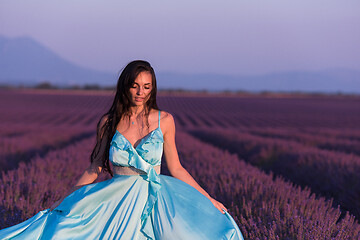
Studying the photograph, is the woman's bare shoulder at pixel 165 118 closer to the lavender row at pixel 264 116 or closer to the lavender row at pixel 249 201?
the lavender row at pixel 249 201

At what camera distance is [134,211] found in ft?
6.64

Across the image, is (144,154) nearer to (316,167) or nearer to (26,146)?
(316,167)

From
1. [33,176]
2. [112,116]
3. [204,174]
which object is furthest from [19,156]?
[112,116]

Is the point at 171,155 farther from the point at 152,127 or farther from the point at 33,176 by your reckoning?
the point at 33,176

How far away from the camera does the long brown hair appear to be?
2.13 m

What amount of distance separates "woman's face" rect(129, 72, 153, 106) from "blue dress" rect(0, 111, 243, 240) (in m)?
0.21

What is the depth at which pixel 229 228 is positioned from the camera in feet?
6.60

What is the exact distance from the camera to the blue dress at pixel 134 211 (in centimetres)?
195

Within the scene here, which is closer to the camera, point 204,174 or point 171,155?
point 171,155

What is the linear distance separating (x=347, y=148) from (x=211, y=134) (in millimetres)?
4278

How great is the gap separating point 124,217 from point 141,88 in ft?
2.25

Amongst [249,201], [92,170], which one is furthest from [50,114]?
[92,170]

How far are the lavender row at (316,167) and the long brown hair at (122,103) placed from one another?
2.73 meters

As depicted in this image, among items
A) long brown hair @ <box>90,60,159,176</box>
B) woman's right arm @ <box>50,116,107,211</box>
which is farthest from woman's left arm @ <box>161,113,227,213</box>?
woman's right arm @ <box>50,116,107,211</box>
